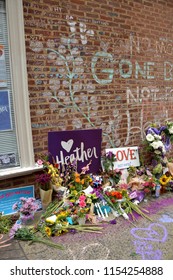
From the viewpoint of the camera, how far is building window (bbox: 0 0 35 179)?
3113 millimetres

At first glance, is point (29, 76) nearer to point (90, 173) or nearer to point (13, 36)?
point (13, 36)

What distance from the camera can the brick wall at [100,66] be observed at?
3.41 m

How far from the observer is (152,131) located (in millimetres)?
4344

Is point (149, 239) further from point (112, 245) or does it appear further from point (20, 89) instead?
point (20, 89)

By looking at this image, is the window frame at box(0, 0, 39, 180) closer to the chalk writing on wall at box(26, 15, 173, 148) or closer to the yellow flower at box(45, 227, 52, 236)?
the chalk writing on wall at box(26, 15, 173, 148)

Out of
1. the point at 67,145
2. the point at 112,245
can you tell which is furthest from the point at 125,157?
the point at 112,245

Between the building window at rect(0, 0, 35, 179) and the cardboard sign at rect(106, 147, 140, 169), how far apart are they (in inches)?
55.8

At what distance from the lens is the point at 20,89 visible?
324 centimetres

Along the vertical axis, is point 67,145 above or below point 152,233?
above

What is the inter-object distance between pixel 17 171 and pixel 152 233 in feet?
6.04

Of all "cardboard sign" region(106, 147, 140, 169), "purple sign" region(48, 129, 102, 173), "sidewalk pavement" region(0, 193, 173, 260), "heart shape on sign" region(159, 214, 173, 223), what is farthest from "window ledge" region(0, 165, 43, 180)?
"heart shape on sign" region(159, 214, 173, 223)

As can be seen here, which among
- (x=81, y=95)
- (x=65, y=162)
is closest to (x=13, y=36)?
(x=81, y=95)

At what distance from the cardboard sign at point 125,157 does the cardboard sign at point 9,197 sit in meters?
1.51
